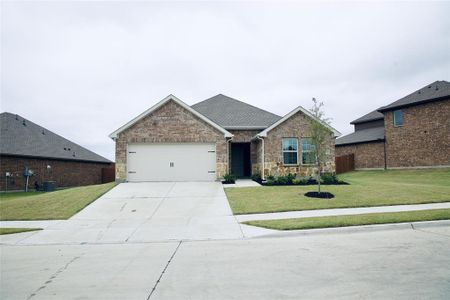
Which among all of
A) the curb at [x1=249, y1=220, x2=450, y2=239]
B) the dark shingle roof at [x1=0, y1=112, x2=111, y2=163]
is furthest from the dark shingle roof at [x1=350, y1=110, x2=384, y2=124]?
the dark shingle roof at [x1=0, y1=112, x2=111, y2=163]

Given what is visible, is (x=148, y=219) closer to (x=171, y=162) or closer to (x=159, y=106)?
(x=171, y=162)

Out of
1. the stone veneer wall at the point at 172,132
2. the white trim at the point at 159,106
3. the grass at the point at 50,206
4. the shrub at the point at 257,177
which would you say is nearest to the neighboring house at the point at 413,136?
the shrub at the point at 257,177

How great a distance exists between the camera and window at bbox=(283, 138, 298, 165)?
2084 cm

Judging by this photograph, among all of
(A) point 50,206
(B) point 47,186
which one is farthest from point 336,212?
(B) point 47,186

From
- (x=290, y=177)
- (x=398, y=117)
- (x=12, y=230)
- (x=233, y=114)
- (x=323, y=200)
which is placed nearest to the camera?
(x=12, y=230)

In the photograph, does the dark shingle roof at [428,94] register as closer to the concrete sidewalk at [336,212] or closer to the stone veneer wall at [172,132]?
the concrete sidewalk at [336,212]

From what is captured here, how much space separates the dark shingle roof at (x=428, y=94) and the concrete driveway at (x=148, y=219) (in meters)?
18.7

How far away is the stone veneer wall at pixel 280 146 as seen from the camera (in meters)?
20.5

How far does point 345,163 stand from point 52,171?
88.3 feet

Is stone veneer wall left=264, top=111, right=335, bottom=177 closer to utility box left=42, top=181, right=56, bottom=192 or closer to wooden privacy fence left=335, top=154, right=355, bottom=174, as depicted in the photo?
wooden privacy fence left=335, top=154, right=355, bottom=174

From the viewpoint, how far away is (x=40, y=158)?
82.8ft

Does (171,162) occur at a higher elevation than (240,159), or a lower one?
lower

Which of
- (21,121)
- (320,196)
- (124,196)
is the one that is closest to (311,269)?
(320,196)

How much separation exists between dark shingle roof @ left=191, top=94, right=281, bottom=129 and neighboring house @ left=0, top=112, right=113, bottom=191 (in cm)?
1266
